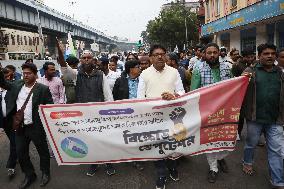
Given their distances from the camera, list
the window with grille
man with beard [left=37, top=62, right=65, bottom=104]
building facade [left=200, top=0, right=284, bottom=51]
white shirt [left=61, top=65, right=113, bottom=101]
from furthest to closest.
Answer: the window with grille < building facade [left=200, top=0, right=284, bottom=51] < man with beard [left=37, top=62, right=65, bottom=104] < white shirt [left=61, top=65, right=113, bottom=101]

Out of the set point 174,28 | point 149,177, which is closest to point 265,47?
point 149,177

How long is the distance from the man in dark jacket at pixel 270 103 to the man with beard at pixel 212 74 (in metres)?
0.44

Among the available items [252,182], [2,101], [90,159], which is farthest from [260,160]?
[2,101]

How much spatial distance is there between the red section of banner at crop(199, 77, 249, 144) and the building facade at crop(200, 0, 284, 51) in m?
9.16

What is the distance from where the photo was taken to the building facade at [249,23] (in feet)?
45.9

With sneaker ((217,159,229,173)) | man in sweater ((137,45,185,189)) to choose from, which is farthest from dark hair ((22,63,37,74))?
sneaker ((217,159,229,173))

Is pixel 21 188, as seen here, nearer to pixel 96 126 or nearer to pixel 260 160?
pixel 96 126

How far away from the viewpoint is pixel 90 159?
186 inches

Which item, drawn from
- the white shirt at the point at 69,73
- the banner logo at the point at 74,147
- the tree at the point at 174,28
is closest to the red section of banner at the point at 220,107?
the banner logo at the point at 74,147

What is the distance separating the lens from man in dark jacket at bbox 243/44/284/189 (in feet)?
14.0

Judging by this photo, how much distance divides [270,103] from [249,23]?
1337cm

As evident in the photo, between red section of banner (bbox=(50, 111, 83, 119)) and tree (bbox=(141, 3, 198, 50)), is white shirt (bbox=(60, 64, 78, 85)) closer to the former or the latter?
red section of banner (bbox=(50, 111, 83, 119))

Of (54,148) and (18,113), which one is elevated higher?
(18,113)

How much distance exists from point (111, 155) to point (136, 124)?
58 centimetres
